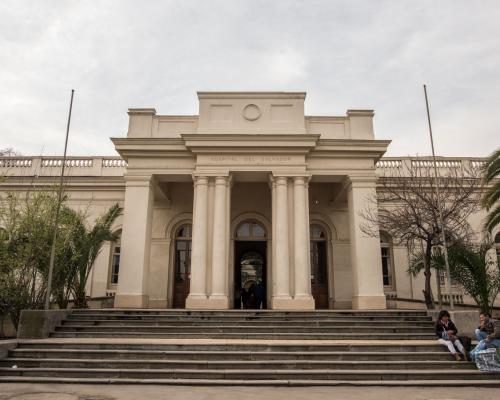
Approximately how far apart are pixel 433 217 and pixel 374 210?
2313 millimetres

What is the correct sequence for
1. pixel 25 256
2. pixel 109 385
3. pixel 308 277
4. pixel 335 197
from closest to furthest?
pixel 109 385
pixel 25 256
pixel 308 277
pixel 335 197

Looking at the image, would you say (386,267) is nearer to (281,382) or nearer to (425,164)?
(425,164)

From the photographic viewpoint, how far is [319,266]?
58.9 ft

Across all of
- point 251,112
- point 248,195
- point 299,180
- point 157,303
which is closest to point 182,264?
point 157,303

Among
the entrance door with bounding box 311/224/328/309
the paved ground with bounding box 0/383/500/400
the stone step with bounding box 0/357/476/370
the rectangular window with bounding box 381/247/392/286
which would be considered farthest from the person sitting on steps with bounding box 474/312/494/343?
the rectangular window with bounding box 381/247/392/286

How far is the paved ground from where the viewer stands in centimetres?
659

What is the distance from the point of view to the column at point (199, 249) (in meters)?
13.9

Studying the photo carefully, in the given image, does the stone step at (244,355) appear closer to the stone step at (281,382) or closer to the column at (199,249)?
the stone step at (281,382)

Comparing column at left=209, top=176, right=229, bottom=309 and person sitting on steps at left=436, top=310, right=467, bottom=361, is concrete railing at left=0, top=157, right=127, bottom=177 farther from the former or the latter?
person sitting on steps at left=436, top=310, right=467, bottom=361

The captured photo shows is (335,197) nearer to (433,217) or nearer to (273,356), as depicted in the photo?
(433,217)

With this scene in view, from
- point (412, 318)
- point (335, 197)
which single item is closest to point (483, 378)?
point (412, 318)

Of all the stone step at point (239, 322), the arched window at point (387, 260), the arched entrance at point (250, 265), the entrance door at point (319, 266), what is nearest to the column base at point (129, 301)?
the stone step at point (239, 322)

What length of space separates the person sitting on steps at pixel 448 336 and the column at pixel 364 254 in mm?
4611

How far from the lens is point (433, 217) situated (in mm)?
13031
